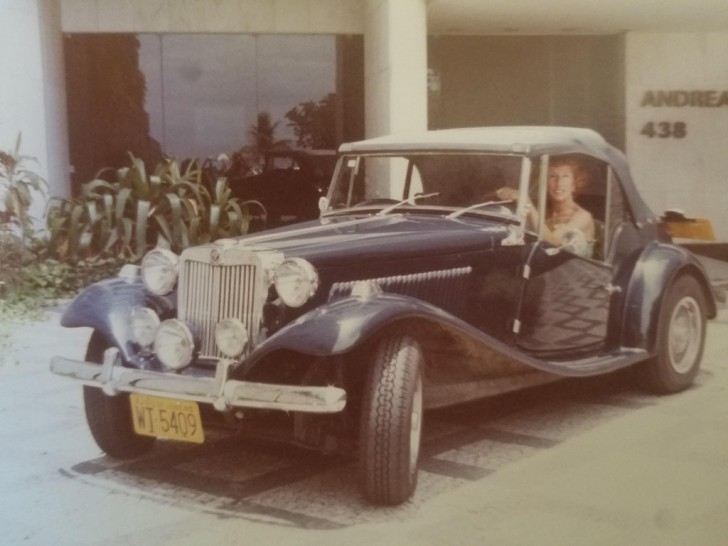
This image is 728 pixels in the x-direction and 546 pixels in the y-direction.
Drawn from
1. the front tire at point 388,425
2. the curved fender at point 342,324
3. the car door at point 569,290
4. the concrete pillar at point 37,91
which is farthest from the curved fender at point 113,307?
the concrete pillar at point 37,91

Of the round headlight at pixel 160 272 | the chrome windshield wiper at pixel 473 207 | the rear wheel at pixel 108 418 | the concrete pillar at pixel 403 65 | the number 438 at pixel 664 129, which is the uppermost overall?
the concrete pillar at pixel 403 65

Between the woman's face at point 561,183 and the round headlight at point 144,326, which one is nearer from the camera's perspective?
the round headlight at point 144,326

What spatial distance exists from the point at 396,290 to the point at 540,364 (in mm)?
542

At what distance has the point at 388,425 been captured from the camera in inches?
83.7

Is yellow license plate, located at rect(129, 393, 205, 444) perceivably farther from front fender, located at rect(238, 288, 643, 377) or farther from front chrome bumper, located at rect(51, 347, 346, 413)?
front fender, located at rect(238, 288, 643, 377)

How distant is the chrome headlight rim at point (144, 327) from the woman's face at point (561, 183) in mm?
1361

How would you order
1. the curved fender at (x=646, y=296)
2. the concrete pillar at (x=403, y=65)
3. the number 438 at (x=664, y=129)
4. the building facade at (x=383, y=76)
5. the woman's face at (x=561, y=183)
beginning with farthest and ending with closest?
the number 438 at (x=664, y=129) → the building facade at (x=383, y=76) → the concrete pillar at (x=403, y=65) → the curved fender at (x=646, y=296) → the woman's face at (x=561, y=183)

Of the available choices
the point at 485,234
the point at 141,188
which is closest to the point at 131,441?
the point at 485,234

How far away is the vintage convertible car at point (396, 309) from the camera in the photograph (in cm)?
216

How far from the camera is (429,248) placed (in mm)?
2541

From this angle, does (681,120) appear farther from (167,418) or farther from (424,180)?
(167,418)

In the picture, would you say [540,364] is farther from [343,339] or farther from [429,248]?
[343,339]

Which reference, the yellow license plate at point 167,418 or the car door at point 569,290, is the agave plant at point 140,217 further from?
the yellow license plate at point 167,418

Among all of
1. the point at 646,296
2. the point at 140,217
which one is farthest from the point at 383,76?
the point at 646,296
